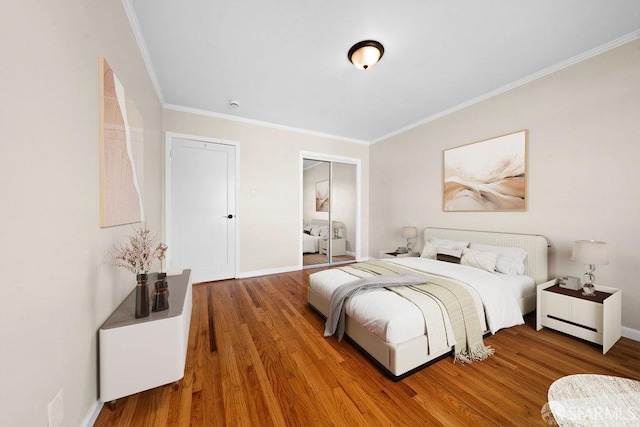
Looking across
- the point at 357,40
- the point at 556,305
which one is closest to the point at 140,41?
the point at 357,40

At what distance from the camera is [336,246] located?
5242 millimetres

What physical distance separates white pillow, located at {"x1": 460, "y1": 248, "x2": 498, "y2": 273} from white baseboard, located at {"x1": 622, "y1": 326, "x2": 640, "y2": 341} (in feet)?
3.49

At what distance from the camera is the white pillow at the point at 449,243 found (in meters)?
3.16

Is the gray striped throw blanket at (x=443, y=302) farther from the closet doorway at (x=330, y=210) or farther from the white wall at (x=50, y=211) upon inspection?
the closet doorway at (x=330, y=210)

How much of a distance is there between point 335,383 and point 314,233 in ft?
12.1

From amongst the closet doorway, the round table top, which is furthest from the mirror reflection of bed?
the round table top

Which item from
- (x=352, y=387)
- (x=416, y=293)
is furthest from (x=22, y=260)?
(x=416, y=293)

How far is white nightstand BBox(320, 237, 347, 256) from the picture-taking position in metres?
5.20

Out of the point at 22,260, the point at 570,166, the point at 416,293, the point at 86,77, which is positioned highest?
the point at 86,77

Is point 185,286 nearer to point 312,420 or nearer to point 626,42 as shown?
point 312,420

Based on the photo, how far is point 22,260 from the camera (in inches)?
31.1

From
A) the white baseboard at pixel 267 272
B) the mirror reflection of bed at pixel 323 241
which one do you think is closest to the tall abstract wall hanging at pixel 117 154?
the white baseboard at pixel 267 272

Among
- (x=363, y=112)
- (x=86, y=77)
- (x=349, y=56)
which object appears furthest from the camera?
(x=363, y=112)

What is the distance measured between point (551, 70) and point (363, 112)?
221 centimetres
